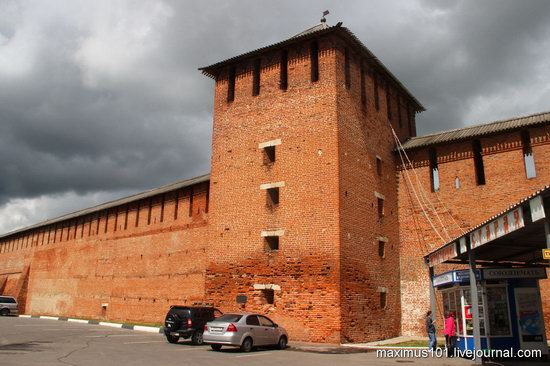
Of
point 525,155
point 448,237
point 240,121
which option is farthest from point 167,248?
point 525,155

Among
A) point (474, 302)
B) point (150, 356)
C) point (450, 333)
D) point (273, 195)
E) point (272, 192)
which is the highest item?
point (272, 192)

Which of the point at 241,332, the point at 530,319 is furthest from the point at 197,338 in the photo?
the point at 530,319

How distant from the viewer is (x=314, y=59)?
19.8m

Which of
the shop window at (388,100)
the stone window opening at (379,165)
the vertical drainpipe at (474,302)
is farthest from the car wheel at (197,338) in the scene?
the shop window at (388,100)

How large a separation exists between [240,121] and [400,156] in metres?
7.66

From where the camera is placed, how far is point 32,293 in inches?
1620

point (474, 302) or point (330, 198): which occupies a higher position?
point (330, 198)

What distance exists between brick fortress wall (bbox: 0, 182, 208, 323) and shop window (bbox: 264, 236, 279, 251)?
21.9 feet

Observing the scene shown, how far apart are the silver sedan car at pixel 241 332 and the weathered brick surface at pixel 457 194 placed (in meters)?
7.82

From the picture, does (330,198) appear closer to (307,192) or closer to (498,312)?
(307,192)

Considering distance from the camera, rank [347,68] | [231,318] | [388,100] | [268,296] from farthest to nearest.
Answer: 1. [388,100]
2. [347,68]
3. [268,296]
4. [231,318]

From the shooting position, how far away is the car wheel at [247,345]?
13750mm

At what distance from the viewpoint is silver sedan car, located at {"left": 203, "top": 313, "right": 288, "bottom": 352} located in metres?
13.6

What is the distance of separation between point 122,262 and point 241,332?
18640 mm
